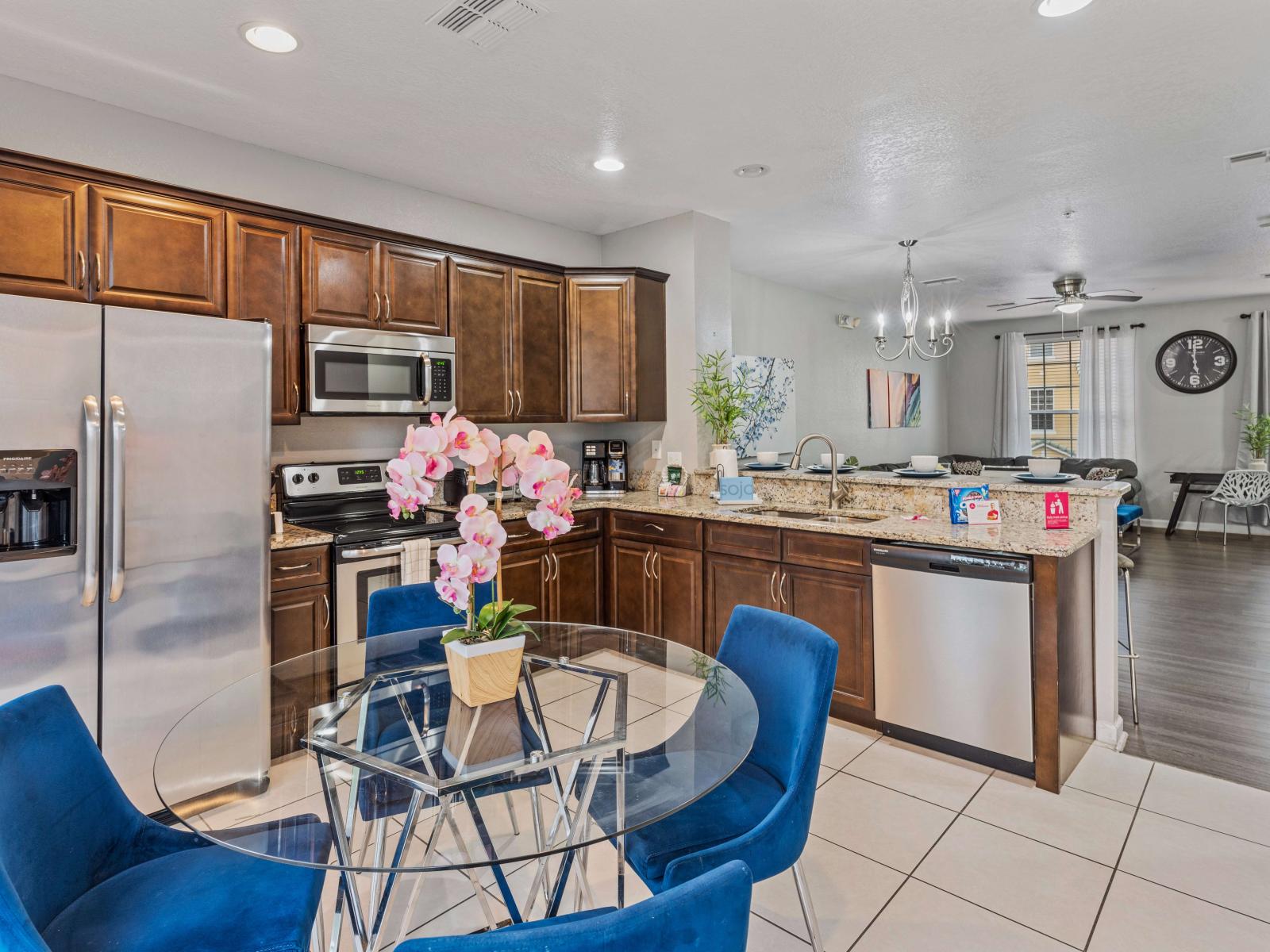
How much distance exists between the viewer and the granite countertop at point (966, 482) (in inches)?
122

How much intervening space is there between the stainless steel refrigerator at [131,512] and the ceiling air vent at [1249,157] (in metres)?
4.69

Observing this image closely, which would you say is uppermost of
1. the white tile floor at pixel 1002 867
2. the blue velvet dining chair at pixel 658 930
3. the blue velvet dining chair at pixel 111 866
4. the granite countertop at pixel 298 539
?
the granite countertop at pixel 298 539

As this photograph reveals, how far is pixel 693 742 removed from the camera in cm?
150

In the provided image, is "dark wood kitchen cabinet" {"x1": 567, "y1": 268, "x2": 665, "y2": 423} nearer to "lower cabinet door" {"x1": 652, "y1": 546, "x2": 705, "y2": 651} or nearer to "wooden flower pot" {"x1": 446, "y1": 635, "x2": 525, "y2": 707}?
"lower cabinet door" {"x1": 652, "y1": 546, "x2": 705, "y2": 651}

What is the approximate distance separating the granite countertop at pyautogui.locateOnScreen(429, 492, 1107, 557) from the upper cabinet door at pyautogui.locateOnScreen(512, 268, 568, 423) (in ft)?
2.00

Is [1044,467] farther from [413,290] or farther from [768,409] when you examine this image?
[413,290]

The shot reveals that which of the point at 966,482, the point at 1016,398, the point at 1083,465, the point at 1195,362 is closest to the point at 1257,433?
the point at 1195,362

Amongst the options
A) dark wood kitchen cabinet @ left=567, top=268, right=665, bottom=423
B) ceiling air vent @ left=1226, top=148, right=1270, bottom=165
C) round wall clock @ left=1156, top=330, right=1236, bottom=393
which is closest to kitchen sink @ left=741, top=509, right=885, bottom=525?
dark wood kitchen cabinet @ left=567, top=268, right=665, bottom=423

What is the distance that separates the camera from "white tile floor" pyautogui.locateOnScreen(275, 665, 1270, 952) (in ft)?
6.20

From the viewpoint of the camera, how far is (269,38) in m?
2.48

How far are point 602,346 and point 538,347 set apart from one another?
0.40m

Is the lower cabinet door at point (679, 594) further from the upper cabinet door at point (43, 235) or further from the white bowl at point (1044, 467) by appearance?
the upper cabinet door at point (43, 235)

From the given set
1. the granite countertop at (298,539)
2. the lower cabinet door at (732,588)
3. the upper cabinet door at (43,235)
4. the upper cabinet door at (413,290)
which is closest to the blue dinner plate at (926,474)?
the lower cabinet door at (732,588)

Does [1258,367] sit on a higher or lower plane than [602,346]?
higher
